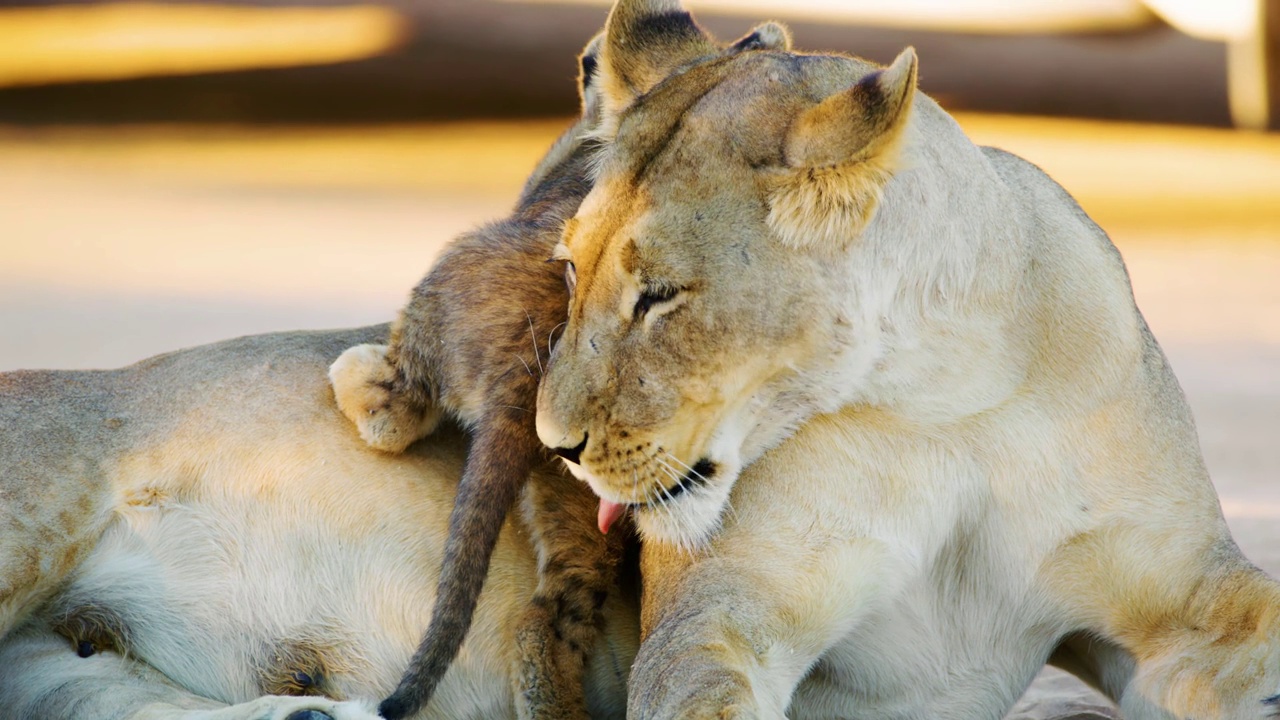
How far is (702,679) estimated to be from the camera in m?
2.85

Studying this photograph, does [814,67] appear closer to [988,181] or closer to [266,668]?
[988,181]

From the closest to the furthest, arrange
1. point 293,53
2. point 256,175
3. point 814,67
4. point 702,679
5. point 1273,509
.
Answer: point 702,679, point 814,67, point 1273,509, point 256,175, point 293,53

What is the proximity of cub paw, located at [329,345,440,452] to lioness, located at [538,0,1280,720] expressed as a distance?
604 mm

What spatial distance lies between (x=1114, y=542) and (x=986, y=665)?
37 cm

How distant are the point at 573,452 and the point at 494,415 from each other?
38 cm

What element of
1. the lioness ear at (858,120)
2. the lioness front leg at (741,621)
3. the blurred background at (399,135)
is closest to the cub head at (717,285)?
the lioness ear at (858,120)

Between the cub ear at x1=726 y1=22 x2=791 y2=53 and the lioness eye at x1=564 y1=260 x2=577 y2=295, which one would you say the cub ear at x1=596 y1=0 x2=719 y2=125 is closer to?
the cub ear at x1=726 y1=22 x2=791 y2=53

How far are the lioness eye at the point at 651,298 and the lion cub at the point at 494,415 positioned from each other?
9.3 inches

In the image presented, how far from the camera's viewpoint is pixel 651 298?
2.93m

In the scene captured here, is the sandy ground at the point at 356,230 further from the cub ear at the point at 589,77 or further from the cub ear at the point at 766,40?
the cub ear at the point at 589,77

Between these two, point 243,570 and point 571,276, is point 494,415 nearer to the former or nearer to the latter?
point 571,276

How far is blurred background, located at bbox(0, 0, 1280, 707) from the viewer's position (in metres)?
8.70

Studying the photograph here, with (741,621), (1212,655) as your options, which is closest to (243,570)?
(741,621)

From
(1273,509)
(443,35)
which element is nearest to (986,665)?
(1273,509)
